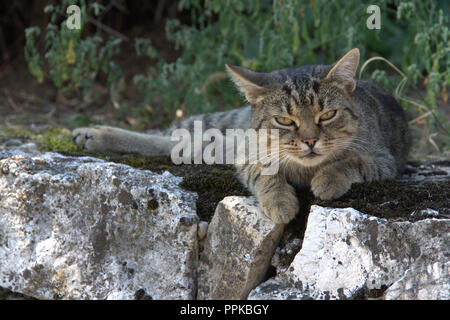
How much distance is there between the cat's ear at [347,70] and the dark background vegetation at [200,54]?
1.01 metres

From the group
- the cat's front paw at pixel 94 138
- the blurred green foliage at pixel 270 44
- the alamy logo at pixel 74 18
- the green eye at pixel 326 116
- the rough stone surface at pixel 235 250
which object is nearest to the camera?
the rough stone surface at pixel 235 250

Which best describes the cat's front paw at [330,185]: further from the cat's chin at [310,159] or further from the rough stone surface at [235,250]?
the rough stone surface at [235,250]

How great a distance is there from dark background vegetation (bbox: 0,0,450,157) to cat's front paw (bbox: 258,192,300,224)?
173cm

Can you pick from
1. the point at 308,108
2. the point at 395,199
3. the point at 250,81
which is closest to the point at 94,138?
the point at 250,81

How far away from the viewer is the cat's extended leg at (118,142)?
3.74 m

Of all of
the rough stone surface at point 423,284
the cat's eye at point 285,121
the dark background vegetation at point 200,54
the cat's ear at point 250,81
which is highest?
the dark background vegetation at point 200,54

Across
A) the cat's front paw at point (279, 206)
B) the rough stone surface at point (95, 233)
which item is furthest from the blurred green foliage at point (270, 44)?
the rough stone surface at point (95, 233)

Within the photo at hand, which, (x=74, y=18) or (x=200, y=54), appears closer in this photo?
(x=74, y=18)

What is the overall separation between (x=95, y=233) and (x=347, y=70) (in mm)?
1588

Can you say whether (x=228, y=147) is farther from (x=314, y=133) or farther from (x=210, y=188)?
(x=314, y=133)

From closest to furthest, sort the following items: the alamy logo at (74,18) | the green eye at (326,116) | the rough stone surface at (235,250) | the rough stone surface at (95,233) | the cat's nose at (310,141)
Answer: the rough stone surface at (235,250) → the rough stone surface at (95,233) → the cat's nose at (310,141) → the green eye at (326,116) → the alamy logo at (74,18)

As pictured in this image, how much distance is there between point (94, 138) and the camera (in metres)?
3.73

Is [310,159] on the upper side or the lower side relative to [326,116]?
lower

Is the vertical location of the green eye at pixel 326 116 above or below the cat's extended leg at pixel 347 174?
above
